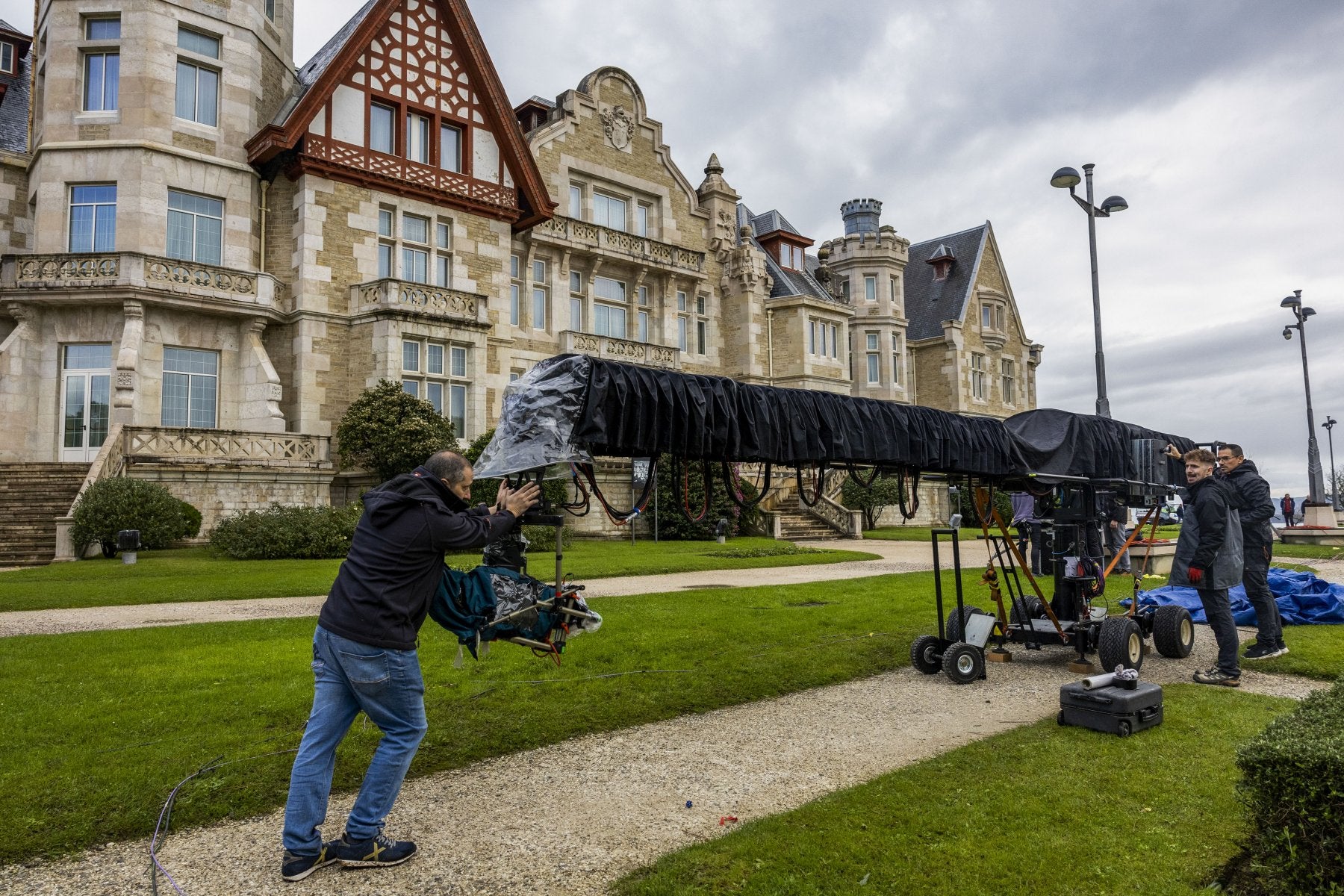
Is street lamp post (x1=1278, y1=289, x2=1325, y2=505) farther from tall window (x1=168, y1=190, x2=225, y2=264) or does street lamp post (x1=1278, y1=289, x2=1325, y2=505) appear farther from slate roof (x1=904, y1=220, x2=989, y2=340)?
tall window (x1=168, y1=190, x2=225, y2=264)

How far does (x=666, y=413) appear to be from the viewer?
6395 millimetres

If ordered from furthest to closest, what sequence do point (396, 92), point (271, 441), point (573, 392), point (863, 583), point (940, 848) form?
point (396, 92)
point (271, 441)
point (863, 583)
point (573, 392)
point (940, 848)

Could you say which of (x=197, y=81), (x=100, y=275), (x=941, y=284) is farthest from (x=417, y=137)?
(x=941, y=284)

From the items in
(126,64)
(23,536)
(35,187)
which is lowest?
(23,536)

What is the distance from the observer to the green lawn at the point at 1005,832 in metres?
4.15

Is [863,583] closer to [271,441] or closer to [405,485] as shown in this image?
[405,485]

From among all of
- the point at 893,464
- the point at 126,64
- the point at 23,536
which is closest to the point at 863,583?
the point at 893,464

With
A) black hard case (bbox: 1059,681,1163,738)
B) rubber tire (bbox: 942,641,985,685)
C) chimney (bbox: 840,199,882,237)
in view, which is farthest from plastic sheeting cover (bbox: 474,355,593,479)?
chimney (bbox: 840,199,882,237)

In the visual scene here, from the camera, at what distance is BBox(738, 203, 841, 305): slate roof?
38.5 metres

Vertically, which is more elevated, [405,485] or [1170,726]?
[405,485]

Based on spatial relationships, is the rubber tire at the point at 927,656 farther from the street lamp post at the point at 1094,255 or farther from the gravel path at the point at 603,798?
the street lamp post at the point at 1094,255

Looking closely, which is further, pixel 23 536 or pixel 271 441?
pixel 271 441

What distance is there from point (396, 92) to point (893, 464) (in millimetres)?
24280

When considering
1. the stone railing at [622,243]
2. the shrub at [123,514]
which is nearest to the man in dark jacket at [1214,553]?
the shrub at [123,514]
